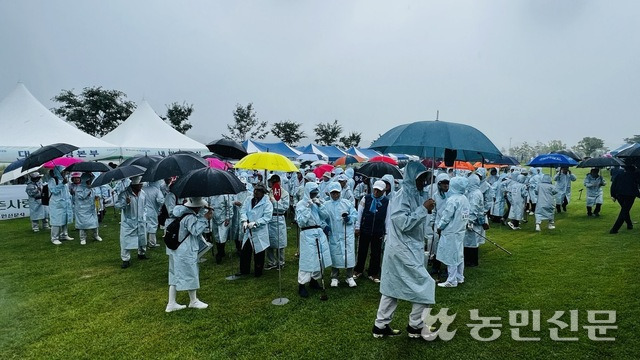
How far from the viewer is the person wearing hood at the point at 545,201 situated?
418 inches

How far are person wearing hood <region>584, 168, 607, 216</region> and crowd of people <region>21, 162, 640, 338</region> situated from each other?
3.01 metres

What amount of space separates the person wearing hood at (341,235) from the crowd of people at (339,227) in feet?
0.05

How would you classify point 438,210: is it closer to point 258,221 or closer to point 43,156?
point 258,221

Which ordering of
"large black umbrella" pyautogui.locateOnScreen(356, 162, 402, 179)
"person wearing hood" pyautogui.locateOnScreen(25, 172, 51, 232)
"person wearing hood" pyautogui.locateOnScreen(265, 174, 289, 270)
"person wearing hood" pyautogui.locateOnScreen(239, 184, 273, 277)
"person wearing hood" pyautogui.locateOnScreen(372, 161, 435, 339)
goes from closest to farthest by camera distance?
"person wearing hood" pyautogui.locateOnScreen(372, 161, 435, 339)
"person wearing hood" pyautogui.locateOnScreen(239, 184, 273, 277)
"person wearing hood" pyautogui.locateOnScreen(265, 174, 289, 270)
"large black umbrella" pyautogui.locateOnScreen(356, 162, 402, 179)
"person wearing hood" pyautogui.locateOnScreen(25, 172, 51, 232)

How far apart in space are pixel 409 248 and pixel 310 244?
2.00 meters

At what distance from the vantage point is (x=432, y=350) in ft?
13.0

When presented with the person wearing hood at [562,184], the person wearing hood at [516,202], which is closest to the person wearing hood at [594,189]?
the person wearing hood at [562,184]

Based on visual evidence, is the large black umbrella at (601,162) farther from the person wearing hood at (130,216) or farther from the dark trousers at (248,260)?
the person wearing hood at (130,216)

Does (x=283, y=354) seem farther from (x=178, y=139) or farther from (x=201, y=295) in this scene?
(x=178, y=139)

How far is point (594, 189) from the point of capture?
515 inches

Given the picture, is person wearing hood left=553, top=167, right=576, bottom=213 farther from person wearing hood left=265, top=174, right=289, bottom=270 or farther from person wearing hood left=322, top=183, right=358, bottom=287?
person wearing hood left=265, top=174, right=289, bottom=270

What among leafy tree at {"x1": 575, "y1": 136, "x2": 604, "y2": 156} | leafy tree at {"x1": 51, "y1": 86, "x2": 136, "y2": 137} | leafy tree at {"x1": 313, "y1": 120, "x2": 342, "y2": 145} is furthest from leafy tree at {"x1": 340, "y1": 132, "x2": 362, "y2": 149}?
leafy tree at {"x1": 575, "y1": 136, "x2": 604, "y2": 156}

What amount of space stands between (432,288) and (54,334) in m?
4.62

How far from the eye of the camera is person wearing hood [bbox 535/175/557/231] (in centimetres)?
1062
